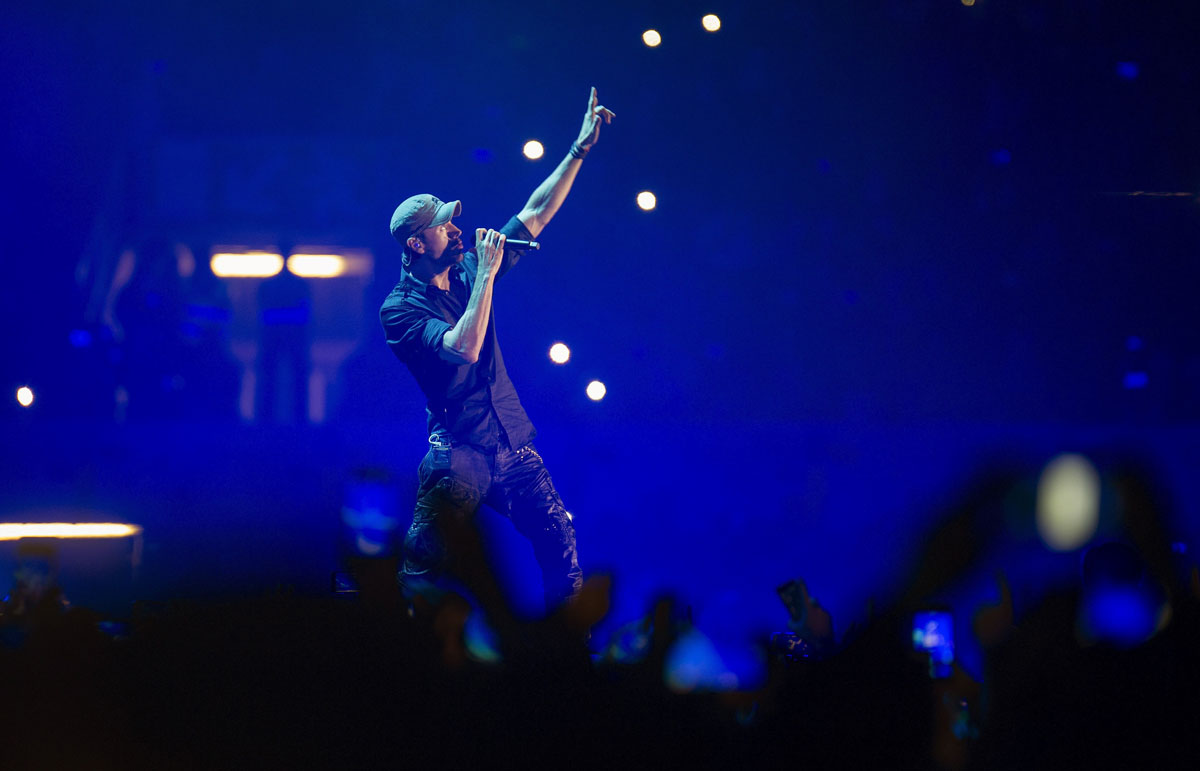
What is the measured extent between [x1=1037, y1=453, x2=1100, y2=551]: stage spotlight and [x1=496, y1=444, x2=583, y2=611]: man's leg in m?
2.64

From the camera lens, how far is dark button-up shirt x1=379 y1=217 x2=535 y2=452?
11.8ft

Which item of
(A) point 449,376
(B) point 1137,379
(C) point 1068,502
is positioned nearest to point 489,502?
(A) point 449,376

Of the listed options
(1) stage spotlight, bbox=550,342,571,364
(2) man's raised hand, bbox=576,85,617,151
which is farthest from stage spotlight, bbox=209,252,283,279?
(2) man's raised hand, bbox=576,85,617,151

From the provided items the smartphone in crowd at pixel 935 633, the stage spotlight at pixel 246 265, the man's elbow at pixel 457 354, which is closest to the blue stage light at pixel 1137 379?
the smartphone in crowd at pixel 935 633

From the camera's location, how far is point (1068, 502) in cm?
483

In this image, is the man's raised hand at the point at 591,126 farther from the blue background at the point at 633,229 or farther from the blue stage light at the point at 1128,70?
the blue stage light at the point at 1128,70

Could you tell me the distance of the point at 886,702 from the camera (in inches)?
71.9

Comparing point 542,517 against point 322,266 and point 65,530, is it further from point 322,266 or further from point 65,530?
point 65,530

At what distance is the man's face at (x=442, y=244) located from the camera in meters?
3.68

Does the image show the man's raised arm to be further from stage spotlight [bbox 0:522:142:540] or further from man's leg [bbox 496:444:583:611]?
stage spotlight [bbox 0:522:142:540]

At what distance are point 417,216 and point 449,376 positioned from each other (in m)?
0.65

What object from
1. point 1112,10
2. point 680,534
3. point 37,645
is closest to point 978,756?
point 37,645

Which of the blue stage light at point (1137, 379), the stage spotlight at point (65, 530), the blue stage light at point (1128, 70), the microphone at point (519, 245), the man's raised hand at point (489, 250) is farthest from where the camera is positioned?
the blue stage light at point (1137, 379)

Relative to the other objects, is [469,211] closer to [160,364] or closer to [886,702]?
[160,364]
